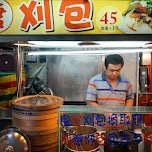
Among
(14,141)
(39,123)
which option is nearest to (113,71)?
(39,123)

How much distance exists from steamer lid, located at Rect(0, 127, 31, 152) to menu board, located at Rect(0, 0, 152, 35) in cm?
88

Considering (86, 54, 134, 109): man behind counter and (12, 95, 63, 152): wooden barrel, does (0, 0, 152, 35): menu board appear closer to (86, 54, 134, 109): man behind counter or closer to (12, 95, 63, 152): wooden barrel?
(12, 95, 63, 152): wooden barrel

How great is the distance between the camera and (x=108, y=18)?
64.2 inches

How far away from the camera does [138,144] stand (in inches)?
60.1

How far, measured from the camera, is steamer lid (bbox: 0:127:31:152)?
1433 mm

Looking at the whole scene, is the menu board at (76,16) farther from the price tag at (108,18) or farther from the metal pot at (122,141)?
the metal pot at (122,141)

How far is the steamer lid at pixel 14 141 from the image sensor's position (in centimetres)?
143

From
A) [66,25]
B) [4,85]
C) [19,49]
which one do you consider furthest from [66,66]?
[66,25]

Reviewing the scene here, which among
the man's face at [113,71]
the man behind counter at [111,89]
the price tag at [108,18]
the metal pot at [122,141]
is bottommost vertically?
the metal pot at [122,141]

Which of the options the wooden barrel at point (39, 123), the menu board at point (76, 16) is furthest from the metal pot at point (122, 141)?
the menu board at point (76, 16)

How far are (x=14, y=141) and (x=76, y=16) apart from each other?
118 centimetres

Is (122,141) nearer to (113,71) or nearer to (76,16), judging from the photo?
(76,16)

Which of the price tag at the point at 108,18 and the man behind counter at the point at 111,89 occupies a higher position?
the price tag at the point at 108,18

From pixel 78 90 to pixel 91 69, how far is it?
732 millimetres
